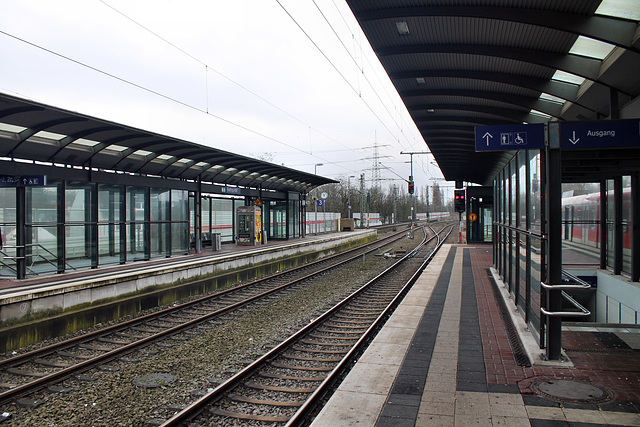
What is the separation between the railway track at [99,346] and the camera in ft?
20.5

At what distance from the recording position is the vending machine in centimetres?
2306

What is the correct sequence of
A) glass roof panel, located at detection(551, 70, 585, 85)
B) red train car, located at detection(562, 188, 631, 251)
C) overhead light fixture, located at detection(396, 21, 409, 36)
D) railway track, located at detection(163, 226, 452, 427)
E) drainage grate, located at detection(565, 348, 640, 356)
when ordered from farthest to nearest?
red train car, located at detection(562, 188, 631, 251), glass roof panel, located at detection(551, 70, 585, 85), drainage grate, located at detection(565, 348, 640, 356), overhead light fixture, located at detection(396, 21, 409, 36), railway track, located at detection(163, 226, 452, 427)

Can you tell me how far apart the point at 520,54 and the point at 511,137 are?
1.28 meters

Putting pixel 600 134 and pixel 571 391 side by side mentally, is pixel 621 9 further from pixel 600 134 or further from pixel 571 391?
pixel 571 391

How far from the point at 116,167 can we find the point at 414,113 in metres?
9.53

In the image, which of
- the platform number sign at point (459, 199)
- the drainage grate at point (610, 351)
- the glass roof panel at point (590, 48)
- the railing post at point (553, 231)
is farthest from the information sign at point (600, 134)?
the platform number sign at point (459, 199)

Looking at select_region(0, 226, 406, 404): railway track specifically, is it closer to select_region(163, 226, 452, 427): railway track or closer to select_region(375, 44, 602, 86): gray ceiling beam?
select_region(163, 226, 452, 427): railway track

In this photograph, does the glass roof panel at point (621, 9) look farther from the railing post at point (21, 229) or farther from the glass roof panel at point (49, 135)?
the railing post at point (21, 229)

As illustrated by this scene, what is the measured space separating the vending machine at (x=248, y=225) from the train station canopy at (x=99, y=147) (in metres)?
3.47

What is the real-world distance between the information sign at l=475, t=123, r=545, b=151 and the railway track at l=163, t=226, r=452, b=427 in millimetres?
3752

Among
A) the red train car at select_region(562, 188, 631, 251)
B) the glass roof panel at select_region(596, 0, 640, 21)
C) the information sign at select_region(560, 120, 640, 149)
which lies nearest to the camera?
the glass roof panel at select_region(596, 0, 640, 21)

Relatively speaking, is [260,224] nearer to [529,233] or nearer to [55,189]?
[55,189]

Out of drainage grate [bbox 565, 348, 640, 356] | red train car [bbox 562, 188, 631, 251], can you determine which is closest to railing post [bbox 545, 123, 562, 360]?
drainage grate [bbox 565, 348, 640, 356]

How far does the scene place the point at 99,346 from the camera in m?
8.02
